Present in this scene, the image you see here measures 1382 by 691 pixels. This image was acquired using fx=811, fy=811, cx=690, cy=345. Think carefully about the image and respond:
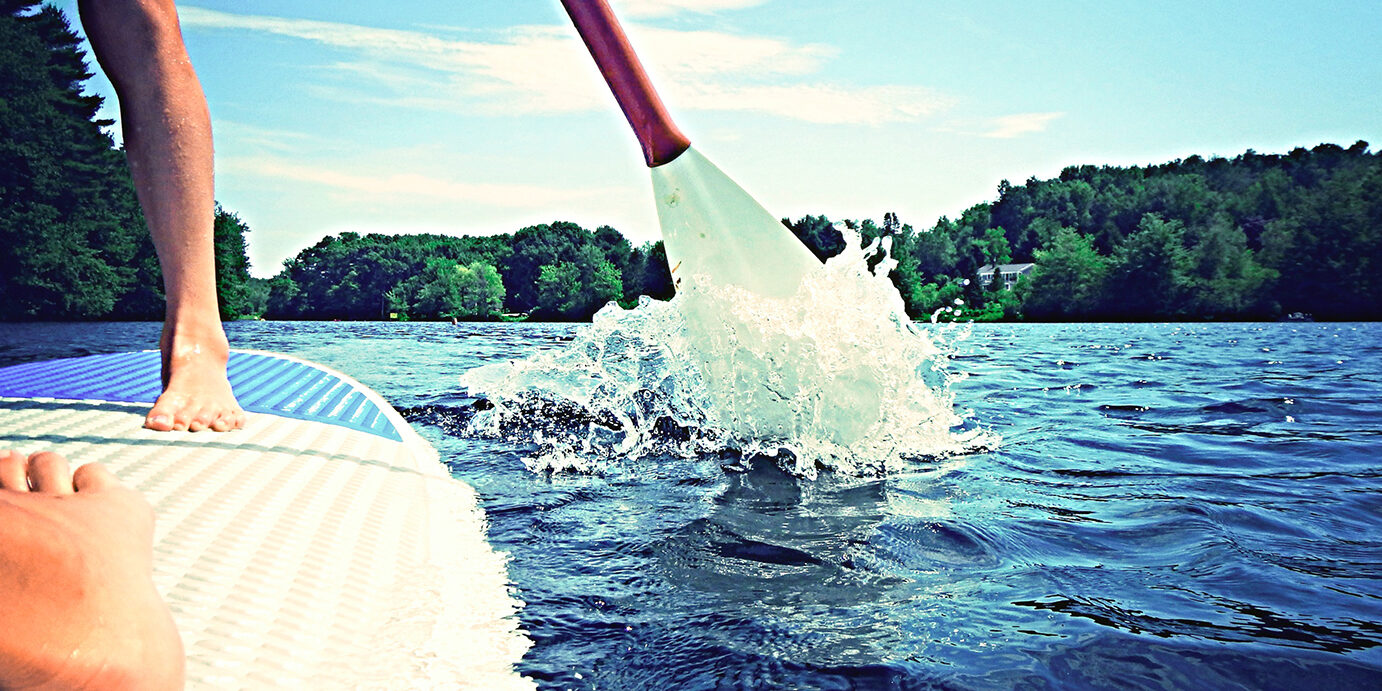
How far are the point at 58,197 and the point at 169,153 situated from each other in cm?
4167

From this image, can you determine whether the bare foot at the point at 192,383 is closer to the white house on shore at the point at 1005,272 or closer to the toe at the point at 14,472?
the toe at the point at 14,472

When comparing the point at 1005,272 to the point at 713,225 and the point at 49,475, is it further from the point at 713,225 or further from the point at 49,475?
the point at 49,475

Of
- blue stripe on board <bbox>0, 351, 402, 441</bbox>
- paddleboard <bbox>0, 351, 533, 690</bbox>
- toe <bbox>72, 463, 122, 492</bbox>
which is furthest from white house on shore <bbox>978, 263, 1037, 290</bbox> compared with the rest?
toe <bbox>72, 463, 122, 492</bbox>

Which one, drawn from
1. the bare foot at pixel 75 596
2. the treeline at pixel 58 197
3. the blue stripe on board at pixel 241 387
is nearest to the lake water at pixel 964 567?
the blue stripe on board at pixel 241 387

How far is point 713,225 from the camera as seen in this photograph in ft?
12.5

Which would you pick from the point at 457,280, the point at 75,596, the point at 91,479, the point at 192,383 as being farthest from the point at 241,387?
the point at 457,280

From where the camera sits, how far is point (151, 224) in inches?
80.4

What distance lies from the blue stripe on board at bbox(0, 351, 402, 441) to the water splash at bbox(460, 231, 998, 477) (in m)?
0.68

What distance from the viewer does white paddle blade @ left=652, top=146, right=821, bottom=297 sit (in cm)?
373

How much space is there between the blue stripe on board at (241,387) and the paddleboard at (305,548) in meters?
0.04

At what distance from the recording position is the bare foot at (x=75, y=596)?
0.73 meters

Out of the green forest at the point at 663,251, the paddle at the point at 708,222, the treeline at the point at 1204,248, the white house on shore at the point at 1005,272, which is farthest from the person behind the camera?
the white house on shore at the point at 1005,272

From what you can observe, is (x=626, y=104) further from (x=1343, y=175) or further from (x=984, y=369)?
(x=1343, y=175)

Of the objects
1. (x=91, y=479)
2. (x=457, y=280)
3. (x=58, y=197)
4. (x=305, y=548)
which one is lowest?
(x=305, y=548)
